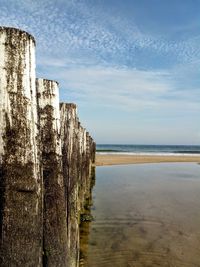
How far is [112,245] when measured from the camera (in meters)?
6.03

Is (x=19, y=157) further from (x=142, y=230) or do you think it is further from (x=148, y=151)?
(x=148, y=151)

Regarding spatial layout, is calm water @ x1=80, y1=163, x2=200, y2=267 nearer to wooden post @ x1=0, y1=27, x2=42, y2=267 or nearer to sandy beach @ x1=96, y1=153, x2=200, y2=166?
wooden post @ x1=0, y1=27, x2=42, y2=267

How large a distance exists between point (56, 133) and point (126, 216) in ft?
17.0

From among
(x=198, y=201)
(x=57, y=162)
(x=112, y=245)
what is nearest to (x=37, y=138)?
(x=57, y=162)

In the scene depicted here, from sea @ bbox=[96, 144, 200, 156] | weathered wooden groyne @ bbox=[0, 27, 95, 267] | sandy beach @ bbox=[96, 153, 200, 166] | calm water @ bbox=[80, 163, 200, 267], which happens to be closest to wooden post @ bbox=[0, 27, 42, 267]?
weathered wooden groyne @ bbox=[0, 27, 95, 267]

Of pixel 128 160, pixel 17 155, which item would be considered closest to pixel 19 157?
pixel 17 155

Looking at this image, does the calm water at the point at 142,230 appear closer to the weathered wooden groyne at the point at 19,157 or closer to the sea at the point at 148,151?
the weathered wooden groyne at the point at 19,157

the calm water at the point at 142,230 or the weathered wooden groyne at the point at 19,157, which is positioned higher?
the weathered wooden groyne at the point at 19,157

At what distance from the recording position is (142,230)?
23.0 feet

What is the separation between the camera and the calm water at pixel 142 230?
5.43 m

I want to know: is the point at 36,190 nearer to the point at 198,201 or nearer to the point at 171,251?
the point at 171,251

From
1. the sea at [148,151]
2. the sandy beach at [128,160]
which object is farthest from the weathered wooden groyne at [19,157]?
the sea at [148,151]

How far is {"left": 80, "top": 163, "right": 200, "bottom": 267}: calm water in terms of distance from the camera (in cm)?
543

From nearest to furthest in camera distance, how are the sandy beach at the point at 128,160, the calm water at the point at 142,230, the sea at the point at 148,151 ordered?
the calm water at the point at 142,230 < the sandy beach at the point at 128,160 < the sea at the point at 148,151
